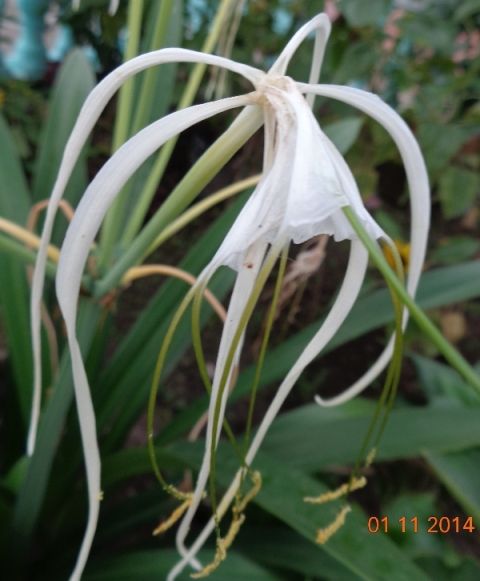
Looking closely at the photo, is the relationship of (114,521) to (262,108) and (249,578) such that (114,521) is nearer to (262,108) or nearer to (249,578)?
(249,578)

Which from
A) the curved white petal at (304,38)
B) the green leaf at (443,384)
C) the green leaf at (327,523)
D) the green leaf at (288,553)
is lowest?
the green leaf at (288,553)

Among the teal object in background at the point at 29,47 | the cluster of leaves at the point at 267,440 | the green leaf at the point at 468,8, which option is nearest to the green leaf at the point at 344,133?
the cluster of leaves at the point at 267,440

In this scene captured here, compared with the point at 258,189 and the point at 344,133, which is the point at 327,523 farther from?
the point at 344,133

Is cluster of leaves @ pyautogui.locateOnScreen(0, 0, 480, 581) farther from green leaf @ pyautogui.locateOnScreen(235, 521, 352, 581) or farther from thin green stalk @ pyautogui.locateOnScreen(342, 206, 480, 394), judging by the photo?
thin green stalk @ pyautogui.locateOnScreen(342, 206, 480, 394)

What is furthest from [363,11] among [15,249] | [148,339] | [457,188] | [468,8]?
[15,249]

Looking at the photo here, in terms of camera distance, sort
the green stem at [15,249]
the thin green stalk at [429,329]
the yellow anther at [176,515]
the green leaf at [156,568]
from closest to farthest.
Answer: the thin green stalk at [429,329] < the yellow anther at [176,515] < the green stem at [15,249] < the green leaf at [156,568]

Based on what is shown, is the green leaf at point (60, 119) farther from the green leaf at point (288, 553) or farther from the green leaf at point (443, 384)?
the green leaf at point (443, 384)
